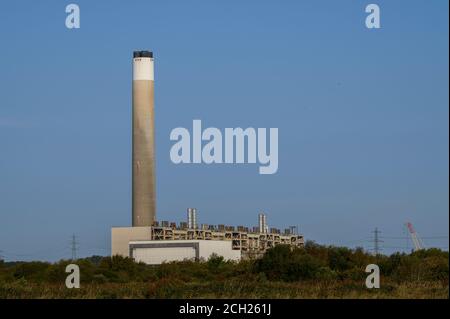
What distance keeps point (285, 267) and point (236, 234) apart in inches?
2450

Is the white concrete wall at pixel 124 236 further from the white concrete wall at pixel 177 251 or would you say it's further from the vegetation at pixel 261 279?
the vegetation at pixel 261 279

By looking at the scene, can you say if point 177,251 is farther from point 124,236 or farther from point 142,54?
point 142,54

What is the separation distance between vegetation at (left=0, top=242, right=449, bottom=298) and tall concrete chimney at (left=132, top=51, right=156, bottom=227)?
124 feet

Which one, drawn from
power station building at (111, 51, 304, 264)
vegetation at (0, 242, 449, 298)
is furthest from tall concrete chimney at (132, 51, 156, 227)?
vegetation at (0, 242, 449, 298)

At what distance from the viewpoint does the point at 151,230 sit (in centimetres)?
11238

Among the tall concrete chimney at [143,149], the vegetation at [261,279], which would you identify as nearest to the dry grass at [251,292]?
the vegetation at [261,279]

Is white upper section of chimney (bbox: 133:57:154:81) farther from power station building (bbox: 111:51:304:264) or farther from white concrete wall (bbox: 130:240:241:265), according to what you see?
white concrete wall (bbox: 130:240:241:265)

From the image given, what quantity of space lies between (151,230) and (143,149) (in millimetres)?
9346

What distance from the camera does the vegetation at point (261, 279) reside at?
110 ft

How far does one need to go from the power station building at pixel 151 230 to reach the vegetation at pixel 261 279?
3095cm

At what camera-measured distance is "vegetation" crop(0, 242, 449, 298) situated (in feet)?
110

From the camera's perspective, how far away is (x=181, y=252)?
354 ft

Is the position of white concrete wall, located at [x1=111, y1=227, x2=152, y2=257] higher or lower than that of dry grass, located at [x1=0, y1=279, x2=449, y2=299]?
lower
